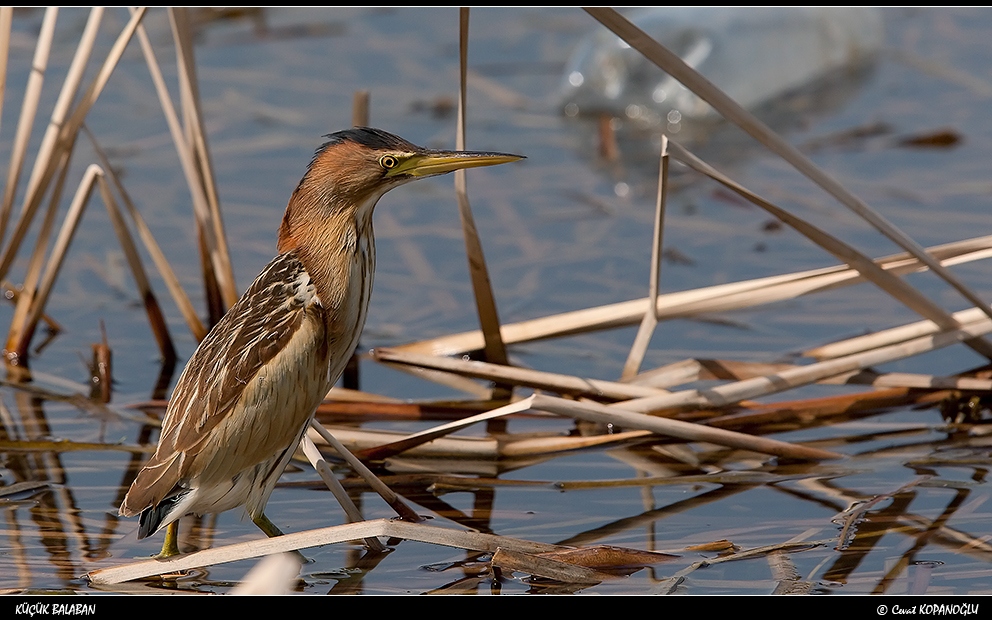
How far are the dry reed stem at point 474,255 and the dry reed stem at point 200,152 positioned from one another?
59cm

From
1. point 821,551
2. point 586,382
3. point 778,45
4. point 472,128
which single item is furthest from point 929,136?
point 821,551

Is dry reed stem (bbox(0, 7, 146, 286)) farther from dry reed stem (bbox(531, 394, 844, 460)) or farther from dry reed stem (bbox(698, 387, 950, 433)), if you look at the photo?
dry reed stem (bbox(698, 387, 950, 433))

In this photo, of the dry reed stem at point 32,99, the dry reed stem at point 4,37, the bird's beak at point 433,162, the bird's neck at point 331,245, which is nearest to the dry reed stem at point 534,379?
the bird's neck at point 331,245

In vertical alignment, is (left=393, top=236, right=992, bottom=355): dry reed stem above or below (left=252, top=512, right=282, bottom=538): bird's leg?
above

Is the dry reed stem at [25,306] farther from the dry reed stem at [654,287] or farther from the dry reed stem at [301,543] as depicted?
the dry reed stem at [654,287]

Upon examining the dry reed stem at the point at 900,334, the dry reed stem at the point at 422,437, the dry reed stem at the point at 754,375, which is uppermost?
the dry reed stem at the point at 900,334

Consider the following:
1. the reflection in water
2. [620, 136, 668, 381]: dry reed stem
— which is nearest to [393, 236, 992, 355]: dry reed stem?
[620, 136, 668, 381]: dry reed stem

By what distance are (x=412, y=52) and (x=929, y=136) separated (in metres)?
2.05

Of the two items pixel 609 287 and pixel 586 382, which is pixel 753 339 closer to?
pixel 609 287

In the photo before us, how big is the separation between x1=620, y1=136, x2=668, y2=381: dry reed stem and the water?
0.21 m

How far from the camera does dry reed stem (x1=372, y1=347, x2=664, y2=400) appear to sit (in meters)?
2.80

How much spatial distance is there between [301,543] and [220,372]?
34 centimetres

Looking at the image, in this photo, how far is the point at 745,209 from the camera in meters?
4.32

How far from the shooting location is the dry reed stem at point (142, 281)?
3180 mm
